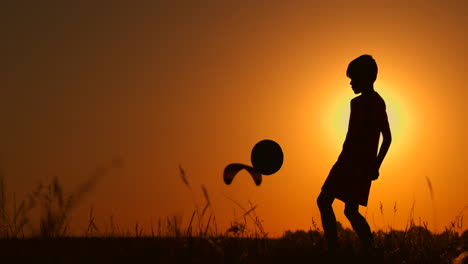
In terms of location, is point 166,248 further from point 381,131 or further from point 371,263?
point 381,131

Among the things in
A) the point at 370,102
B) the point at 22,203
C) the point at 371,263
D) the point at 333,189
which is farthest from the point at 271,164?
the point at 22,203

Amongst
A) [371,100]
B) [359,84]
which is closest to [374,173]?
[371,100]

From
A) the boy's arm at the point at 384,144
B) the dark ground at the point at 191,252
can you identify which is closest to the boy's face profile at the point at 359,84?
the boy's arm at the point at 384,144

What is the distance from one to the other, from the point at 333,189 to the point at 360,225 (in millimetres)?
449

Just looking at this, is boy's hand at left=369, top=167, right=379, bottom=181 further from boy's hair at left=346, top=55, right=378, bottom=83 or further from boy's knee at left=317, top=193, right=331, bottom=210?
boy's hair at left=346, top=55, right=378, bottom=83

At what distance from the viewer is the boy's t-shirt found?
6.58m

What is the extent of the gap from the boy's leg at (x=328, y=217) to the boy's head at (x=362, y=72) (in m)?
1.16

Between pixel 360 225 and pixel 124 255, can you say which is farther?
pixel 360 225

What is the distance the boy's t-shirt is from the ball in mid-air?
29.2 inches

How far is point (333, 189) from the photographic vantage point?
6.60 meters

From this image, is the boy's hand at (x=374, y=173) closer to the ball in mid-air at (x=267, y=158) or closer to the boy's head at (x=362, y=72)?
the boy's head at (x=362, y=72)

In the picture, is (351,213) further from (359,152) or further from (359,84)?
(359,84)

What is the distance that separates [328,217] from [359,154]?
2.37 ft

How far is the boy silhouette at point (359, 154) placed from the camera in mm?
6566
